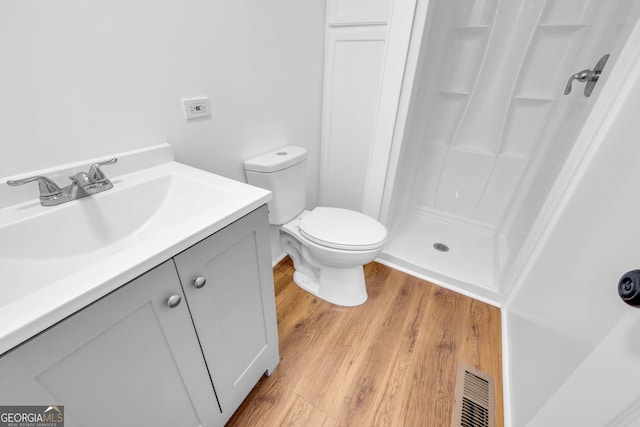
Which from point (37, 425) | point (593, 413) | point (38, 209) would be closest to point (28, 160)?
point (38, 209)

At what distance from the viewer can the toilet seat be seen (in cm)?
122

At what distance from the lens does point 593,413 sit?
0.52 meters

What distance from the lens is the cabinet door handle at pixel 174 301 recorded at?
554 mm

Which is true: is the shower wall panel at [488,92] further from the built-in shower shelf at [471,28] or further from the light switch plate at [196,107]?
the light switch plate at [196,107]

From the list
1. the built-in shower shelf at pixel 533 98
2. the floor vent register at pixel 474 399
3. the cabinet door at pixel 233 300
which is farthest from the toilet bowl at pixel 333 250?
the built-in shower shelf at pixel 533 98

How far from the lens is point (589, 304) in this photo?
25.9 inches

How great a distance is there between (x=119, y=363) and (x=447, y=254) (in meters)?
1.80

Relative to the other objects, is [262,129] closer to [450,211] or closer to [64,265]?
[64,265]

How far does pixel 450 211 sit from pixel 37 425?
→ 7.72 ft

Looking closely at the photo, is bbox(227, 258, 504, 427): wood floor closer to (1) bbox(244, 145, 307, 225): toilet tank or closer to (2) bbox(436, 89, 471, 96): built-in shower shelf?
(1) bbox(244, 145, 307, 225): toilet tank

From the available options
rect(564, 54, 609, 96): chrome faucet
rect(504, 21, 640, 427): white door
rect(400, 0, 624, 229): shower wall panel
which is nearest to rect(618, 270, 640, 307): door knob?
rect(504, 21, 640, 427): white door

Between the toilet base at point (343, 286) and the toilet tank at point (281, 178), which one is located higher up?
the toilet tank at point (281, 178)

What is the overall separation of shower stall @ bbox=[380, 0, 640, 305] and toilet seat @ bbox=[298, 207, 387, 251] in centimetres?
35

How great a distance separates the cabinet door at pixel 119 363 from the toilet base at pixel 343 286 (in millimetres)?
830
